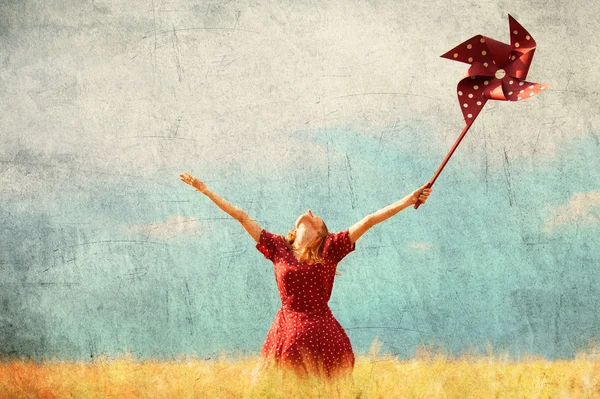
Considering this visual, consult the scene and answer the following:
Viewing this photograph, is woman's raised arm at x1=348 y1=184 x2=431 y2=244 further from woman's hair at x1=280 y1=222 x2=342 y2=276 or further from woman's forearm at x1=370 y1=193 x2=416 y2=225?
woman's hair at x1=280 y1=222 x2=342 y2=276

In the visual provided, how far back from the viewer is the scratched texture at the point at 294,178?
498 cm

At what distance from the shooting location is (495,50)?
3896mm

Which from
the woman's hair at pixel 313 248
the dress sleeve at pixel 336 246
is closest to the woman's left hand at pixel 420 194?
the dress sleeve at pixel 336 246

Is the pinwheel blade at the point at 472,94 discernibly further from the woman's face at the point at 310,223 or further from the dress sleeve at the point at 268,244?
the dress sleeve at the point at 268,244

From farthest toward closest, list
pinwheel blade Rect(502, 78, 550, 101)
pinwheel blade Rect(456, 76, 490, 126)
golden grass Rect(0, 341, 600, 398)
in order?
pinwheel blade Rect(456, 76, 490, 126) < pinwheel blade Rect(502, 78, 550, 101) < golden grass Rect(0, 341, 600, 398)

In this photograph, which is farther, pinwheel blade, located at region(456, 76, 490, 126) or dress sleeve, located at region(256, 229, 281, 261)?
dress sleeve, located at region(256, 229, 281, 261)

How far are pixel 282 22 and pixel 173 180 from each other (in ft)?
3.77

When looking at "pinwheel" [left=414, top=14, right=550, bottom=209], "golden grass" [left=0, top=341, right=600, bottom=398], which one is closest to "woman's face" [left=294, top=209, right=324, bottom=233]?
"pinwheel" [left=414, top=14, right=550, bottom=209]

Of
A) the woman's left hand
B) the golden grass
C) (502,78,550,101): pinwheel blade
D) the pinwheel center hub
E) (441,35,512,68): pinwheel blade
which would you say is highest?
(441,35,512,68): pinwheel blade

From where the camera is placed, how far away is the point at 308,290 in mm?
3920

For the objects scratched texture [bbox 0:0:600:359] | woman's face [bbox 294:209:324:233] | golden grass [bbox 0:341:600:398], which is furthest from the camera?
scratched texture [bbox 0:0:600:359]

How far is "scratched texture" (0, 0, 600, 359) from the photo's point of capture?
4977 mm

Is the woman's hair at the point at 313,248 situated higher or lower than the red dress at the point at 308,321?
higher

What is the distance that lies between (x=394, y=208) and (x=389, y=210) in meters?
0.03
